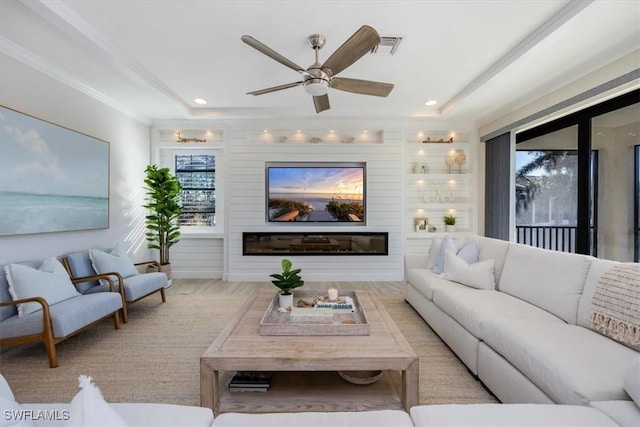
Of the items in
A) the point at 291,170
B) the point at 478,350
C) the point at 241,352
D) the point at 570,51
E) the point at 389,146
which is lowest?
the point at 478,350

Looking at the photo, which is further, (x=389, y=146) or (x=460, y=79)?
(x=389, y=146)

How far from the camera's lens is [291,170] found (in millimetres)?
4984

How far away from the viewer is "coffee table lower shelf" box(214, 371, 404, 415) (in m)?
1.66

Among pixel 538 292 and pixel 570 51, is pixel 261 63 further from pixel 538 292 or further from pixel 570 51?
pixel 538 292

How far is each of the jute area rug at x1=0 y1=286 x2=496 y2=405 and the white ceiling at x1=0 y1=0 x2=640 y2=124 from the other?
268 cm

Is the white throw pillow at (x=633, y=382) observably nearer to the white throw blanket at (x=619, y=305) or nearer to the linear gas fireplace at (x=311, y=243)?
the white throw blanket at (x=619, y=305)

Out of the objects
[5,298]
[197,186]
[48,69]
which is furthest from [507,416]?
[197,186]

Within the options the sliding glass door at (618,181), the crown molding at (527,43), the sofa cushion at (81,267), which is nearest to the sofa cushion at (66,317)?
the sofa cushion at (81,267)

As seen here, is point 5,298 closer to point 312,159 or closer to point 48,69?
point 48,69

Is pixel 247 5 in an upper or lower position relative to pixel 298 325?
upper

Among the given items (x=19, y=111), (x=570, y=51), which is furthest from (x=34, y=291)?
(x=570, y=51)

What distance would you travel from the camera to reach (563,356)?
150cm

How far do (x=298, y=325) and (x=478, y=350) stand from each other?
126cm

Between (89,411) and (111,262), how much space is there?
3370 mm
